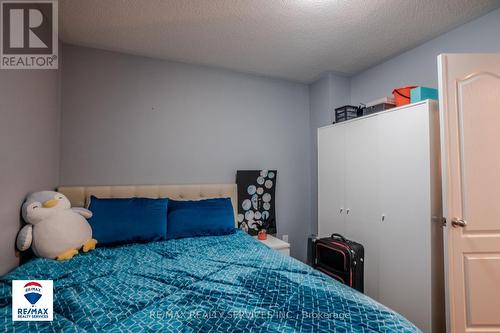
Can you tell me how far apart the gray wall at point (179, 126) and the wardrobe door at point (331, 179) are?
413 millimetres

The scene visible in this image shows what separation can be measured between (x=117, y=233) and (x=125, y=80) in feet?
4.87

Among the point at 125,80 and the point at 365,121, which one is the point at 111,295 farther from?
the point at 365,121

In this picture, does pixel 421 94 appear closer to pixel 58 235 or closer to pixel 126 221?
pixel 126 221

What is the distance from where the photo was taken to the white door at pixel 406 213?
1743mm

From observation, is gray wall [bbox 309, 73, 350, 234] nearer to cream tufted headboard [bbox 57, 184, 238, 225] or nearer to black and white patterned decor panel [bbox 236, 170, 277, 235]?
black and white patterned decor panel [bbox 236, 170, 277, 235]

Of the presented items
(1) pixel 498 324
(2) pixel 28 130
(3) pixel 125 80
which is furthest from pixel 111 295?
(1) pixel 498 324

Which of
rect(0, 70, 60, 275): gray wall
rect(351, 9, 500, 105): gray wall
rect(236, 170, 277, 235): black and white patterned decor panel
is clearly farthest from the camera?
rect(236, 170, 277, 235): black and white patterned decor panel

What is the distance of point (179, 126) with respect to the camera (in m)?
2.62

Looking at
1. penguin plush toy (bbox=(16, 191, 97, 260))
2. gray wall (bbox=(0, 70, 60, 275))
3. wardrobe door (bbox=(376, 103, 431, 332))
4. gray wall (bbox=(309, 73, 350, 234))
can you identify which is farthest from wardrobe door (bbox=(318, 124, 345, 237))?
gray wall (bbox=(0, 70, 60, 275))

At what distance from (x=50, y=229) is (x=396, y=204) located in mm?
2520

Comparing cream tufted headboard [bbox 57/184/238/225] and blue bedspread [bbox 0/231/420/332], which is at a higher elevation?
cream tufted headboard [bbox 57/184/238/225]

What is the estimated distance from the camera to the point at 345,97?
10.00 feet

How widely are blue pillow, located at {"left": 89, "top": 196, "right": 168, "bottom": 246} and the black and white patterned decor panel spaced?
0.96 meters

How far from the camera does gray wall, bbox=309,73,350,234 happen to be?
9.70 ft
